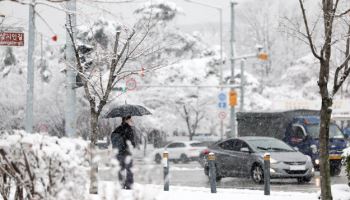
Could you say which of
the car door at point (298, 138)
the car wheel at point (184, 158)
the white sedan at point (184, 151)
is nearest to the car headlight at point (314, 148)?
the car door at point (298, 138)

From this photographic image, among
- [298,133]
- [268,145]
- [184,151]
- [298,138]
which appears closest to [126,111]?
[268,145]

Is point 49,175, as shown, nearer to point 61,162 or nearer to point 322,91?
point 61,162

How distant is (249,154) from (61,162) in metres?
14.0

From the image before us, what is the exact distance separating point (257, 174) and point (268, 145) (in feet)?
4.79

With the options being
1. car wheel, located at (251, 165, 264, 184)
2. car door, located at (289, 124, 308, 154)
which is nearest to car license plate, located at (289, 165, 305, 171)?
car wheel, located at (251, 165, 264, 184)

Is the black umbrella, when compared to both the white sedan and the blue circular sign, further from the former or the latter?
the white sedan

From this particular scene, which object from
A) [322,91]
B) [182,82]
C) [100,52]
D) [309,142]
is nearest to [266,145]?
[309,142]

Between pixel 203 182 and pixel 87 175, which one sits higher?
pixel 87 175

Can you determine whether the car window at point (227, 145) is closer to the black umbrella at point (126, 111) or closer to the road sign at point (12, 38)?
the black umbrella at point (126, 111)

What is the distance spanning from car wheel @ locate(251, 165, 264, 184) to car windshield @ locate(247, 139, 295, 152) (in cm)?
67

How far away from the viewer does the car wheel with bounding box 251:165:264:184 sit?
21.0 metres

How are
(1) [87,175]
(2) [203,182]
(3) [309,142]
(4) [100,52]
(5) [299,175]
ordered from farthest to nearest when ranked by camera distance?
(3) [309,142], (2) [203,182], (5) [299,175], (4) [100,52], (1) [87,175]

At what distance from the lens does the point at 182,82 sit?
54.7 metres

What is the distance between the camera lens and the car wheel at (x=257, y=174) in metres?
21.0
